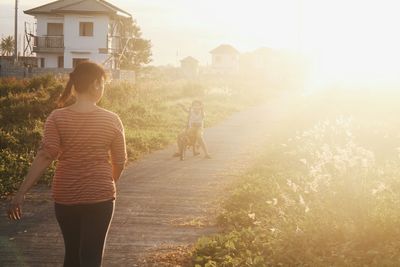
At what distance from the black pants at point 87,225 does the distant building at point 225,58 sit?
4509 inches

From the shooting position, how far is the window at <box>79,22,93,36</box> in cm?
5066

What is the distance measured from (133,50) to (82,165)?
5948cm

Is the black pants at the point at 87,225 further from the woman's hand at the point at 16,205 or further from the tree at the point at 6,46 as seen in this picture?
the tree at the point at 6,46

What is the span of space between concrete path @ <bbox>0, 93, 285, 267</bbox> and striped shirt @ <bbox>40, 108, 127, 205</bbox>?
2.56 metres

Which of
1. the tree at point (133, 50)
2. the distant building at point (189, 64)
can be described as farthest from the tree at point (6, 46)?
the distant building at point (189, 64)

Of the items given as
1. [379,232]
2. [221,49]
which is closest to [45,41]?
[379,232]

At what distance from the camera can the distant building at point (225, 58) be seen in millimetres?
118625

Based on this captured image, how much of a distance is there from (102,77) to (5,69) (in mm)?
43210

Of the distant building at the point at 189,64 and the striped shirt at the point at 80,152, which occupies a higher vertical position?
the distant building at the point at 189,64

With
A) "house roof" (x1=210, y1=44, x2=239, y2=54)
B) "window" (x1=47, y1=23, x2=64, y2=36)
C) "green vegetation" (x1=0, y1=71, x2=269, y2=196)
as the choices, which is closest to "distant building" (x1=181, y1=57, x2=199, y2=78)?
"house roof" (x1=210, y1=44, x2=239, y2=54)

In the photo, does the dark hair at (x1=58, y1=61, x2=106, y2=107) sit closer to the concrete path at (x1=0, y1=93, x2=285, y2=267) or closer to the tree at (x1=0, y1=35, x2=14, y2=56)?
the concrete path at (x1=0, y1=93, x2=285, y2=267)

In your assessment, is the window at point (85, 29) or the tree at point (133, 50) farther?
the tree at point (133, 50)

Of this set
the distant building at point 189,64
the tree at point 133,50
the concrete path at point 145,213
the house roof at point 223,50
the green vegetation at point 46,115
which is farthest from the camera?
the house roof at point 223,50

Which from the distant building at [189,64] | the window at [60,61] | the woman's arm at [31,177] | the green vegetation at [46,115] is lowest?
the green vegetation at [46,115]
